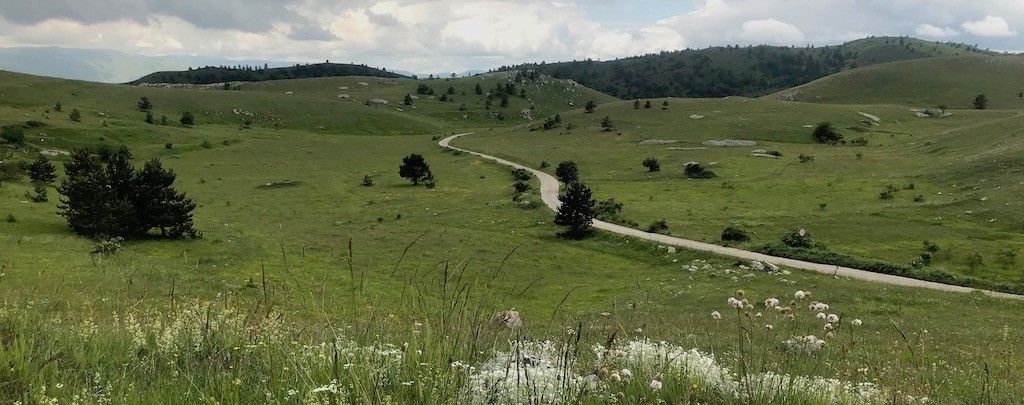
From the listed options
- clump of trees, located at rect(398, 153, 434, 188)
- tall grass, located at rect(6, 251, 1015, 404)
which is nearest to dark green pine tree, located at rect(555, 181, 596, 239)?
clump of trees, located at rect(398, 153, 434, 188)

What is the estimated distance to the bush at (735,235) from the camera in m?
44.7

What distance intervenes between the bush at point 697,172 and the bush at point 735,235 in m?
33.0

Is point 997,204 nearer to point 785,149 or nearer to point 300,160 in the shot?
point 785,149

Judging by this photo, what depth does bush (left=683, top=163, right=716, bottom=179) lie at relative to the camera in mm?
77125

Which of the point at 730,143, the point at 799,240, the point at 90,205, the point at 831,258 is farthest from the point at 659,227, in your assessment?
the point at 730,143

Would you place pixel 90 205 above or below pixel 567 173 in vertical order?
above

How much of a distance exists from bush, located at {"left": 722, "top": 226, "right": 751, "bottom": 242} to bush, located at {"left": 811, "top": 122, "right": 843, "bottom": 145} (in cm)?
7229

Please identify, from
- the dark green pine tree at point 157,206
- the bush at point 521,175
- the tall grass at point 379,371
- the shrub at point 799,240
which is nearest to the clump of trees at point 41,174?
the dark green pine tree at point 157,206

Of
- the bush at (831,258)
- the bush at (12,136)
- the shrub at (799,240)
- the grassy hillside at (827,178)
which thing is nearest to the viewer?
the bush at (831,258)

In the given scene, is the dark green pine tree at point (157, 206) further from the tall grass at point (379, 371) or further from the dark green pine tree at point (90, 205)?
the tall grass at point (379, 371)

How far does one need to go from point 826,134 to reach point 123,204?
366ft

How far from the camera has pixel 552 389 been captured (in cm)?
551

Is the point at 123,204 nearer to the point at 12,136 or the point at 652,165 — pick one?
the point at 12,136

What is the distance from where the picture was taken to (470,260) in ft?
59.3
